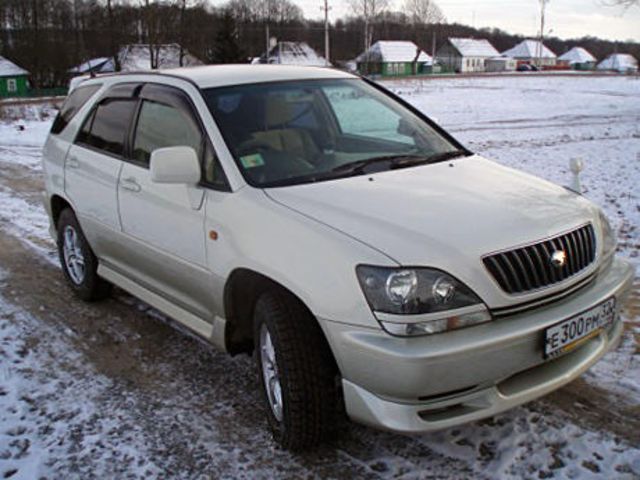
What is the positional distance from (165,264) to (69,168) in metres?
1.75

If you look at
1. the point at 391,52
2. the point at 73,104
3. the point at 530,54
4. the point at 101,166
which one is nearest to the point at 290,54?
the point at 391,52

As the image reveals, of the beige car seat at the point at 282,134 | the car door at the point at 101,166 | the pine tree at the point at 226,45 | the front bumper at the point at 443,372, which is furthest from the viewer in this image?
the pine tree at the point at 226,45

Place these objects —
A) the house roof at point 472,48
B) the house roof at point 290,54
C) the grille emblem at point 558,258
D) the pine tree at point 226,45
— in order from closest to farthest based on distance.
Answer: the grille emblem at point 558,258
the pine tree at point 226,45
the house roof at point 290,54
the house roof at point 472,48

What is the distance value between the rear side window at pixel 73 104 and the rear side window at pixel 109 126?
292 mm

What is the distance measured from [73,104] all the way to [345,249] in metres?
3.68

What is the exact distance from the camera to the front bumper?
8.36ft

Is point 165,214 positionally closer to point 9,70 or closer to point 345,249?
point 345,249

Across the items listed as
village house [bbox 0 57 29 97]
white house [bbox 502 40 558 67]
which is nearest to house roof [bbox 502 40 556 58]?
white house [bbox 502 40 558 67]

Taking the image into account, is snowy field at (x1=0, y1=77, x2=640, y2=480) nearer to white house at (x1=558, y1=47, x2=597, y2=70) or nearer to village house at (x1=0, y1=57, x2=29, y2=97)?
village house at (x1=0, y1=57, x2=29, y2=97)

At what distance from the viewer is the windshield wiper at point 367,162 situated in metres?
3.58

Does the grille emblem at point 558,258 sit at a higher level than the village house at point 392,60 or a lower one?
lower

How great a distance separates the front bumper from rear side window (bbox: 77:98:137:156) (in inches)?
98.1

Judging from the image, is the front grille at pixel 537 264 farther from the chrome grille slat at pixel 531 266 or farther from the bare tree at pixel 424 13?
the bare tree at pixel 424 13

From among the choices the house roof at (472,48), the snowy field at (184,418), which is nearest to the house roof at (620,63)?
the house roof at (472,48)
